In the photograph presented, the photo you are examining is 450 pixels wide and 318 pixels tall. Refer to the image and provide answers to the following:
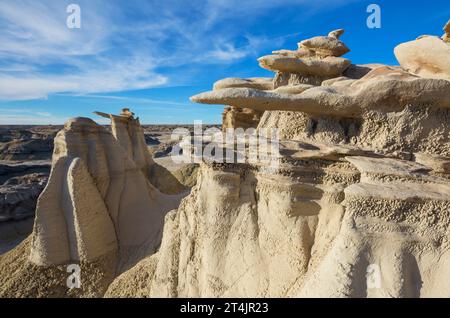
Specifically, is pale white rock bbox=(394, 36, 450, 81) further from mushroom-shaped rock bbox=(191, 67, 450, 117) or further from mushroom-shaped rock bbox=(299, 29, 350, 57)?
mushroom-shaped rock bbox=(299, 29, 350, 57)

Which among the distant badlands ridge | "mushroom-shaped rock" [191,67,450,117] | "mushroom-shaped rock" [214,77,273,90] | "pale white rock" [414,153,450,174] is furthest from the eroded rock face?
"pale white rock" [414,153,450,174]

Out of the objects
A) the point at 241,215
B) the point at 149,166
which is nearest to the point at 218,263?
the point at 241,215

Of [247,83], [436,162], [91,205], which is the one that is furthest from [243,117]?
[91,205]

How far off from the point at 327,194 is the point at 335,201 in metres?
0.11

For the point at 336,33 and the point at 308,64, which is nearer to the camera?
the point at 308,64

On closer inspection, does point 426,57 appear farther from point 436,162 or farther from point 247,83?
point 247,83

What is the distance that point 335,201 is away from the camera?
3.30 meters

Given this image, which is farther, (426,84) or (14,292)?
(14,292)

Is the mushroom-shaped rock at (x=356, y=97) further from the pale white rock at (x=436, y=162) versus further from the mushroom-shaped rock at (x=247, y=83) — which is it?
the mushroom-shaped rock at (x=247, y=83)

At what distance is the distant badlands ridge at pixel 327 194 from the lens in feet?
9.22

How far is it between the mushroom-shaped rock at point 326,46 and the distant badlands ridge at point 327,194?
2cm
